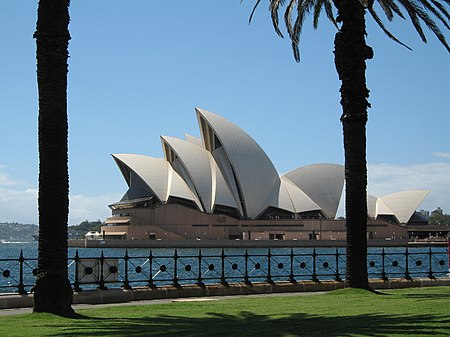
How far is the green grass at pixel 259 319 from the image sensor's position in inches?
361

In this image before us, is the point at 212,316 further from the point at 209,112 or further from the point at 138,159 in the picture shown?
the point at 138,159

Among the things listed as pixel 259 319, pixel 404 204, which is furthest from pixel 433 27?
pixel 404 204

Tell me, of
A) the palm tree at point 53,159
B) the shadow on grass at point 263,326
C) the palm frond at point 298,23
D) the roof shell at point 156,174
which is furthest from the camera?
the roof shell at point 156,174

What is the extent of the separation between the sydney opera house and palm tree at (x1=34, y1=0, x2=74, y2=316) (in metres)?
72.6

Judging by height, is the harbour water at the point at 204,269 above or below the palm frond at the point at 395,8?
below

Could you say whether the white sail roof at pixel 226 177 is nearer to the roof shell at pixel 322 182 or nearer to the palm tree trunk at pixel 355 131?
the roof shell at pixel 322 182

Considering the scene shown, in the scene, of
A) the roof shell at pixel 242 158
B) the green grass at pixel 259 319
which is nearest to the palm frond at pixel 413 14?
the green grass at pixel 259 319

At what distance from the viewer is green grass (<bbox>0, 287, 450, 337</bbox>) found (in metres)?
9.18

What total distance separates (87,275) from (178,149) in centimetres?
7246

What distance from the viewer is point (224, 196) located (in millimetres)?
94188

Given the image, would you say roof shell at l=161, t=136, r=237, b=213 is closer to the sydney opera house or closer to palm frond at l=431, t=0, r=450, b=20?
the sydney opera house

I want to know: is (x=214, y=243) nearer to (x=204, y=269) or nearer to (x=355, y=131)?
(x=204, y=269)

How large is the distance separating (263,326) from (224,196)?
8436 centimetres

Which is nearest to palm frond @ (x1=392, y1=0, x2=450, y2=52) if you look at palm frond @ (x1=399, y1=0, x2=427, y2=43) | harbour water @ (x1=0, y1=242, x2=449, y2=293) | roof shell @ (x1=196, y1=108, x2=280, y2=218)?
palm frond @ (x1=399, y1=0, x2=427, y2=43)
